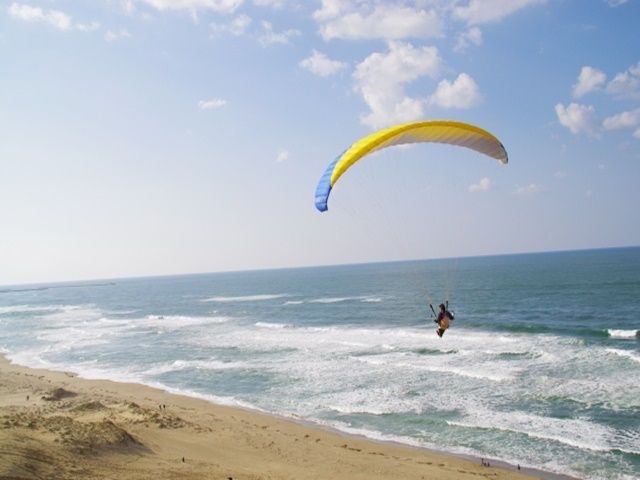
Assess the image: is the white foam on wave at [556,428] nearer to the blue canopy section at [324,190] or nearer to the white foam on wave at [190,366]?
the blue canopy section at [324,190]

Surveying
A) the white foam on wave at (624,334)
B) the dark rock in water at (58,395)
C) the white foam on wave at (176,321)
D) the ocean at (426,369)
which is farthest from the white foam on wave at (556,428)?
the white foam on wave at (176,321)

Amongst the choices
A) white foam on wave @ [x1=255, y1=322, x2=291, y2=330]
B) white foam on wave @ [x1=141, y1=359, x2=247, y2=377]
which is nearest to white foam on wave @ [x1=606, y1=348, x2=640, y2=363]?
white foam on wave @ [x1=141, y1=359, x2=247, y2=377]

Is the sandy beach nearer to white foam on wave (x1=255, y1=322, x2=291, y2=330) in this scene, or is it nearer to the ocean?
the ocean

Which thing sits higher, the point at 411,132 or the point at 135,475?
the point at 411,132

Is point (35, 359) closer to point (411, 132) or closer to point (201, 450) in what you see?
point (201, 450)

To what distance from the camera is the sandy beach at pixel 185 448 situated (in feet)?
31.8

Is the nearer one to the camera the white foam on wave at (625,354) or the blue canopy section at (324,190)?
the blue canopy section at (324,190)

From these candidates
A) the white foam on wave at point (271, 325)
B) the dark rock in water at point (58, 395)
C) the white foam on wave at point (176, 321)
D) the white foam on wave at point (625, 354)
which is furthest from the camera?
the white foam on wave at point (176, 321)

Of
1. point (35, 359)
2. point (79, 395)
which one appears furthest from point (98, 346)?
point (79, 395)

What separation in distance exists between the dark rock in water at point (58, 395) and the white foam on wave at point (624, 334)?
994 inches

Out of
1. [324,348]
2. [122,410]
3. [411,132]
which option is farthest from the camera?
[324,348]

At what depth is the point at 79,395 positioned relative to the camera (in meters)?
18.3

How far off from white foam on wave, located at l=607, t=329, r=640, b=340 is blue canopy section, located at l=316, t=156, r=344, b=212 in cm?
2182

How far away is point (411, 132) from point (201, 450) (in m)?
9.03
